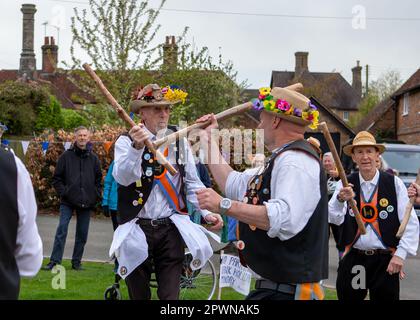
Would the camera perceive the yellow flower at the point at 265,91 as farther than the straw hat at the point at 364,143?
No

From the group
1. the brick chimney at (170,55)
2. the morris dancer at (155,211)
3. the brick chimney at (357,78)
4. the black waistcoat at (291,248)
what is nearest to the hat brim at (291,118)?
the black waistcoat at (291,248)

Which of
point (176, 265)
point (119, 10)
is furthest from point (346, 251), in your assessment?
point (119, 10)

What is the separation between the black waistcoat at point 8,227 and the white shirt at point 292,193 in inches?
53.8

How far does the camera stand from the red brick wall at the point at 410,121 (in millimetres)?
35750

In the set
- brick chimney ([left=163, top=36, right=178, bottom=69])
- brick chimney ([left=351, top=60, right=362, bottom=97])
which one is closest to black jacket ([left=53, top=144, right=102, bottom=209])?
brick chimney ([left=163, top=36, right=178, bottom=69])

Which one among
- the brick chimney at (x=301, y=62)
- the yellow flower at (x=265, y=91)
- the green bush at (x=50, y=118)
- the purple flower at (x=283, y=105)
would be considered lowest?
the purple flower at (x=283, y=105)

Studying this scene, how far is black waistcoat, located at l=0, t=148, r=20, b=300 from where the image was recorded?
296cm

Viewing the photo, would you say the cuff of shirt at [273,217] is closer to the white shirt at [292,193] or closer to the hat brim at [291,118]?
the white shirt at [292,193]

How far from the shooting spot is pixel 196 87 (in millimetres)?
25156

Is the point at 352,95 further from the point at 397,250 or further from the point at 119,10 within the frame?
the point at 397,250

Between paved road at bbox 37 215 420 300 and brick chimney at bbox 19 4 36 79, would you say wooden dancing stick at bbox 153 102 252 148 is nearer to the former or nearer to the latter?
paved road at bbox 37 215 420 300

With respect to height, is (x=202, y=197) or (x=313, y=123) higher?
(x=313, y=123)

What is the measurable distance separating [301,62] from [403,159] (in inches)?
2213

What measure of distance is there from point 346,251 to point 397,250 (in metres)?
0.46
